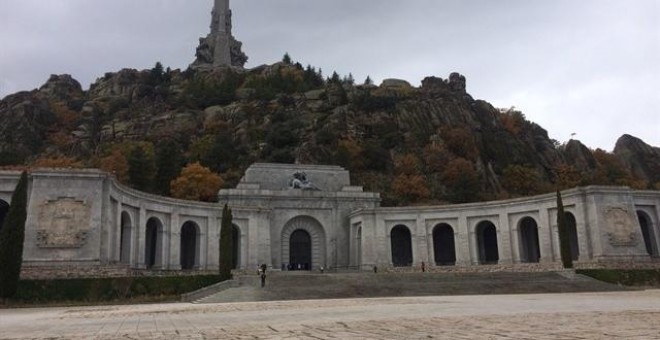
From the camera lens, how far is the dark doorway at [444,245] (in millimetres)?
51688

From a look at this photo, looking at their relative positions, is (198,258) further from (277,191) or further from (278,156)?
(278,156)

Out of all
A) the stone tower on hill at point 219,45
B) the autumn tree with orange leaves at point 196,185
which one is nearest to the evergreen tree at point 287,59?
the stone tower on hill at point 219,45

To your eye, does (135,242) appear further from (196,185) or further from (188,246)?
(196,185)

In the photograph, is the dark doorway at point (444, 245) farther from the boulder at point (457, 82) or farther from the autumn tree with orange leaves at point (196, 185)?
the boulder at point (457, 82)

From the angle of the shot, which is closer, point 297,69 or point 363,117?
point 363,117

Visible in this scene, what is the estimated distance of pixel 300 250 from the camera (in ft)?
167

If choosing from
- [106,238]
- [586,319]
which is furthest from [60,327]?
[106,238]

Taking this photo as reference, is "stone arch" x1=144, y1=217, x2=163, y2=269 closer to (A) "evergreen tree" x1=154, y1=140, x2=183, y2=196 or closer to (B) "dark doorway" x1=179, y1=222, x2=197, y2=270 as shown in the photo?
(B) "dark doorway" x1=179, y1=222, x2=197, y2=270

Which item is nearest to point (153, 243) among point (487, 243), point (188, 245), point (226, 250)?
point (188, 245)

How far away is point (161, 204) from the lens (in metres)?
41.2

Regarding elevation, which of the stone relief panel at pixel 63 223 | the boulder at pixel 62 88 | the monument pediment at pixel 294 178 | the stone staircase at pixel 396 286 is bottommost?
the stone staircase at pixel 396 286

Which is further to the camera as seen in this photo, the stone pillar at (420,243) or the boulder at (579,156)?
the boulder at (579,156)

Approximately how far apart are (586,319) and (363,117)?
8219cm

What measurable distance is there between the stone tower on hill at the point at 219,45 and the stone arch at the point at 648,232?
9583 centimetres
